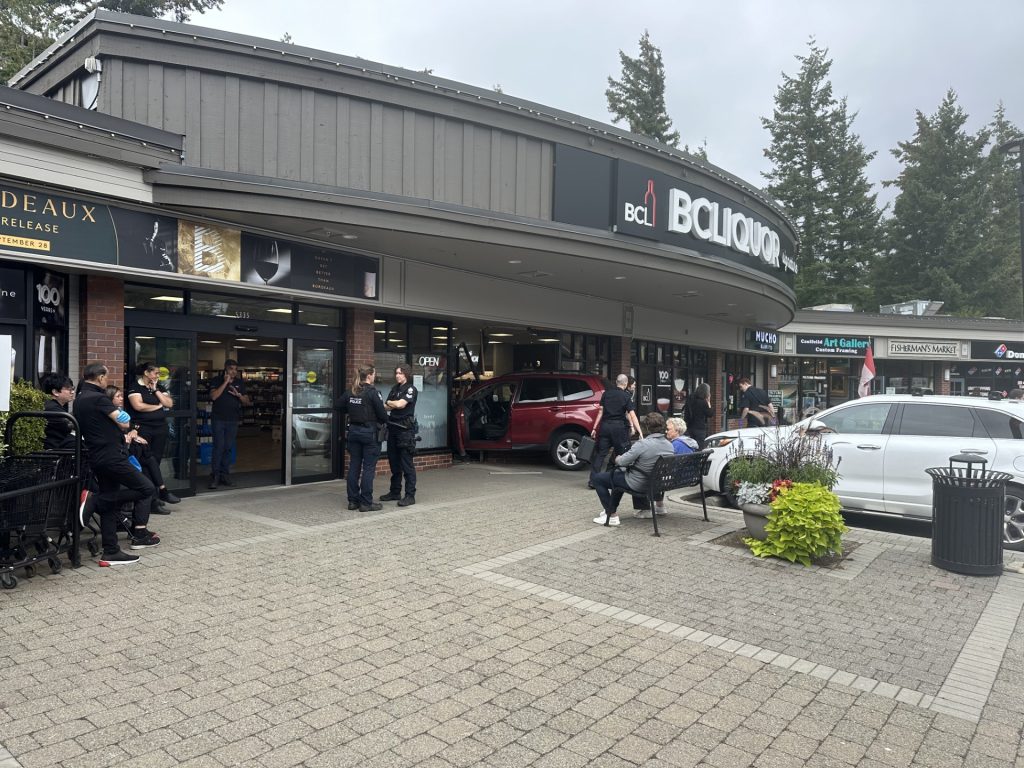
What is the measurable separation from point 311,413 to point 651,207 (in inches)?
263

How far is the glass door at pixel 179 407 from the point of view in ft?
29.9

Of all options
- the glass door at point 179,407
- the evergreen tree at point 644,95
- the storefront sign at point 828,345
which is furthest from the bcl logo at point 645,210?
the evergreen tree at point 644,95

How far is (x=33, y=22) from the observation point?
2127 centimetres

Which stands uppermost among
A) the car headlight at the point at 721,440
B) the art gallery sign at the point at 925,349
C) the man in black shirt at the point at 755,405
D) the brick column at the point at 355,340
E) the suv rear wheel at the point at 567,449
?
the art gallery sign at the point at 925,349

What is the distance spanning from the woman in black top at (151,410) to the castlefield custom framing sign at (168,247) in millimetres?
1310

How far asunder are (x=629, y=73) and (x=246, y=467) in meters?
39.9

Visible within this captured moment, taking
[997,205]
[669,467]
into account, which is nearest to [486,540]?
[669,467]

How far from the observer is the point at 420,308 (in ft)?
38.3

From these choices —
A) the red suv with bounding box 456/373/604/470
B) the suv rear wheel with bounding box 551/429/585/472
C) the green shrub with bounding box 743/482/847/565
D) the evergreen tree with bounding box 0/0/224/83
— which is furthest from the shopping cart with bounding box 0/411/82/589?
the evergreen tree with bounding box 0/0/224/83

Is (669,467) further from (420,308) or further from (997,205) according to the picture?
(997,205)

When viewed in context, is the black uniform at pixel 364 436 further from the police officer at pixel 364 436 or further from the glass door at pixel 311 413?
the glass door at pixel 311 413

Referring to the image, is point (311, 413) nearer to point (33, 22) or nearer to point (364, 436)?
point (364, 436)

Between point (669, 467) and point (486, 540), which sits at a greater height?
point (669, 467)

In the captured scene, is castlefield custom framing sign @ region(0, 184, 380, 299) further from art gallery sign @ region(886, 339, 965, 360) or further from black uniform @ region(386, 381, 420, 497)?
art gallery sign @ region(886, 339, 965, 360)
